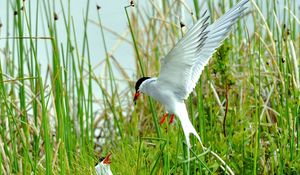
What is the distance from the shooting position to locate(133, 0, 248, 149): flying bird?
7.30ft

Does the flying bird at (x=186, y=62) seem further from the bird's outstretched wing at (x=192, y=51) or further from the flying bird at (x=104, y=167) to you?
the flying bird at (x=104, y=167)

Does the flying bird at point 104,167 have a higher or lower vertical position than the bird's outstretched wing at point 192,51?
lower

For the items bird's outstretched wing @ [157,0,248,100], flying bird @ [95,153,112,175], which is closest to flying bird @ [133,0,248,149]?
bird's outstretched wing @ [157,0,248,100]

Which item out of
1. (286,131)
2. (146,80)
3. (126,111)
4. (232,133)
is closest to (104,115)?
(126,111)

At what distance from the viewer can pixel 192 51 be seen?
2.25m

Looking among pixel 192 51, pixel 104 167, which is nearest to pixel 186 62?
pixel 192 51

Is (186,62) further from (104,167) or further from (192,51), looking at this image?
(104,167)

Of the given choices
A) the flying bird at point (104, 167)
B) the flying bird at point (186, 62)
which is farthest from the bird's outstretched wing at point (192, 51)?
the flying bird at point (104, 167)

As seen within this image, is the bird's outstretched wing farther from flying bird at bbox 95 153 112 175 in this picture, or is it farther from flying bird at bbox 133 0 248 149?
flying bird at bbox 95 153 112 175

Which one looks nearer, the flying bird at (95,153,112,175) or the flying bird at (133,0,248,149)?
the flying bird at (133,0,248,149)

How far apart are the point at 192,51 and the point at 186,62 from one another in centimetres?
9

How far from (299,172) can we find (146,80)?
4.41ft

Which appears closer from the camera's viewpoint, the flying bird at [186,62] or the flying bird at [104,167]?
the flying bird at [186,62]

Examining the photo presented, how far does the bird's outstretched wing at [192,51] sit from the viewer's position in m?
2.21
